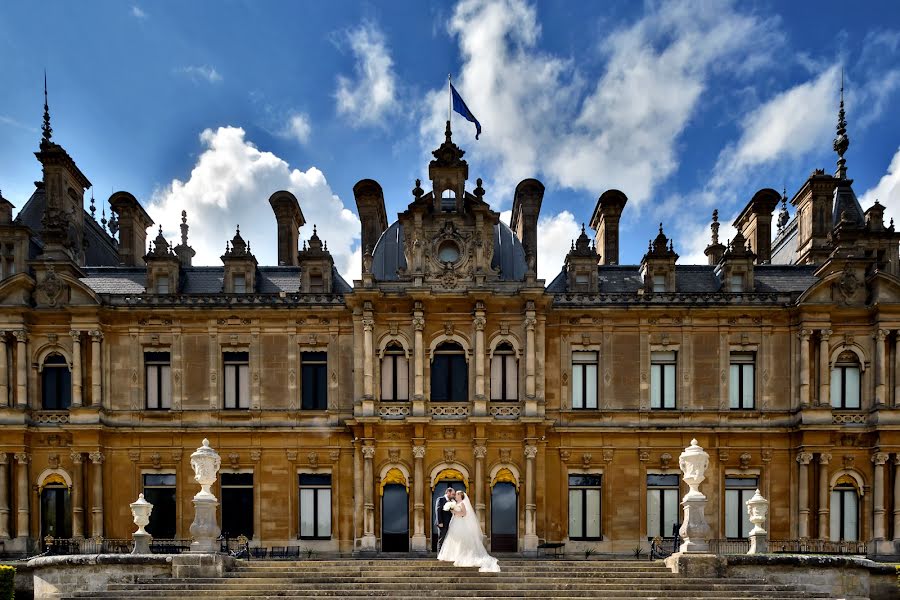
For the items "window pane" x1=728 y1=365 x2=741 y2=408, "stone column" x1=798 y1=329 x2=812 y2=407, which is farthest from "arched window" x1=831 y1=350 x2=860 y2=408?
"window pane" x1=728 y1=365 x2=741 y2=408

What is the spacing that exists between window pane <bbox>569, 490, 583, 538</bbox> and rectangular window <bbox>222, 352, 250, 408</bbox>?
42.9 feet

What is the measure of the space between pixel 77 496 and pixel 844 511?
28476 mm

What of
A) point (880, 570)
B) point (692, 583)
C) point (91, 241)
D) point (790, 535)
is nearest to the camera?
point (692, 583)

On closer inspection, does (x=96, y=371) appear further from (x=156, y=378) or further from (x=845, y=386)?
(x=845, y=386)

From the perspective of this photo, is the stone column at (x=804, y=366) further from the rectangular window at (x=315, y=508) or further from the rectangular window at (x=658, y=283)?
the rectangular window at (x=315, y=508)

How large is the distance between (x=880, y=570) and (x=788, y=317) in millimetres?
9575

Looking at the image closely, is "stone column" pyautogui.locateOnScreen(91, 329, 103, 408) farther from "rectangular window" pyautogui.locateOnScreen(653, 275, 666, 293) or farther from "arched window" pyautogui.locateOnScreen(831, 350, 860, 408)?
"arched window" pyautogui.locateOnScreen(831, 350, 860, 408)

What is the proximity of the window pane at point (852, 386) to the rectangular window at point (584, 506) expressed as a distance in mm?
9961

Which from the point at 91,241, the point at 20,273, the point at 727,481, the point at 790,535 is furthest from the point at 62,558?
the point at 790,535

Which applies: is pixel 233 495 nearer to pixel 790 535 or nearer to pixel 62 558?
pixel 62 558

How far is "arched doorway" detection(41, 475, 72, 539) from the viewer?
2612cm

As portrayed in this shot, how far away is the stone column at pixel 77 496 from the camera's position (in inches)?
1002

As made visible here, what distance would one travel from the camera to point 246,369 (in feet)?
88.8

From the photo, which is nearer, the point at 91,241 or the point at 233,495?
the point at 233,495
